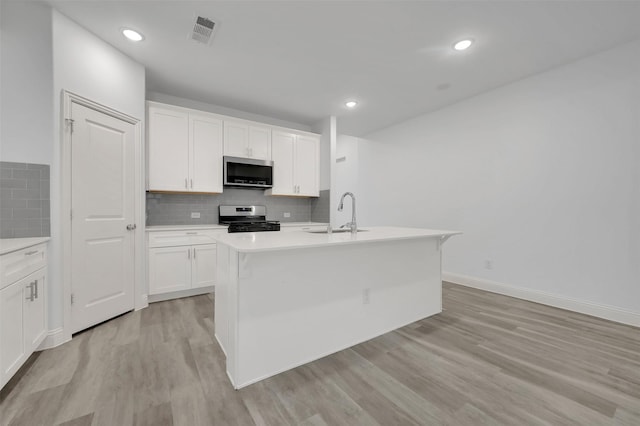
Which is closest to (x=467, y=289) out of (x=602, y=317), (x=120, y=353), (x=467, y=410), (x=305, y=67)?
(x=602, y=317)

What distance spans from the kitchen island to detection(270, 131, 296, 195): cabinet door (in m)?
2.30

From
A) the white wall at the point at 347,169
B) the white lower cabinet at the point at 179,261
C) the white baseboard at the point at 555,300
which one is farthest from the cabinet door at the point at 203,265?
the white baseboard at the point at 555,300

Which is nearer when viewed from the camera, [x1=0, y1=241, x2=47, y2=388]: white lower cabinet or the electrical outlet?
[x1=0, y1=241, x2=47, y2=388]: white lower cabinet

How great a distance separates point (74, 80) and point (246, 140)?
77.7 inches

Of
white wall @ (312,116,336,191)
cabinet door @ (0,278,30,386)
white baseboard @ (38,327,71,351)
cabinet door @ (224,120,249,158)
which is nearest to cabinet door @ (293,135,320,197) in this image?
white wall @ (312,116,336,191)

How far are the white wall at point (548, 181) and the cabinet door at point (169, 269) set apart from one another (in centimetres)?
367

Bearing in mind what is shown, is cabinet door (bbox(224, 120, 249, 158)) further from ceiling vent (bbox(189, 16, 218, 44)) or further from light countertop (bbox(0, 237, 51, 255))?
light countertop (bbox(0, 237, 51, 255))

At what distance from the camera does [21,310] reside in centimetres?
167

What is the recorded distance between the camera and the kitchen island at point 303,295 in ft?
5.24

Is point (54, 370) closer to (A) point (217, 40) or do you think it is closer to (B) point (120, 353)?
(B) point (120, 353)

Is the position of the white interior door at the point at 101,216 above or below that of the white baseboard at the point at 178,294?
above

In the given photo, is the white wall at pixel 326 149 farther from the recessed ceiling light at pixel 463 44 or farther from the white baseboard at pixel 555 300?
the white baseboard at pixel 555 300

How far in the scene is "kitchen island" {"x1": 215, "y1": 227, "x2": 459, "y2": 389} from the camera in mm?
1598

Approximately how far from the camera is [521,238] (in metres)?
3.25
